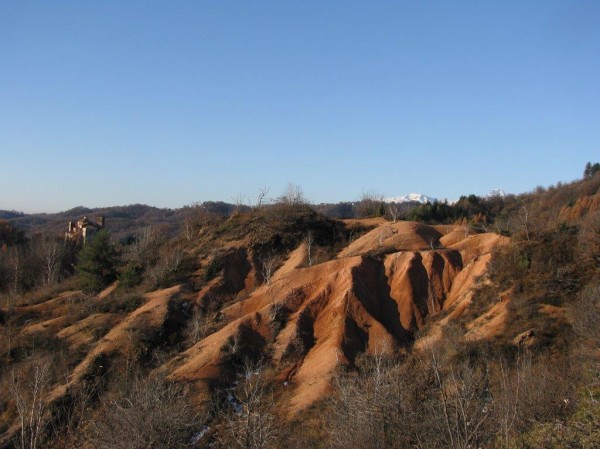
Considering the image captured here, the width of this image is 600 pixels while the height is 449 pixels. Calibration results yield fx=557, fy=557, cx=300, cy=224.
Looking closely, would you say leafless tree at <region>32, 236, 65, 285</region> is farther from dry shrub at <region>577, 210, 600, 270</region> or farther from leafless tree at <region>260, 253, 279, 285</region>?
dry shrub at <region>577, 210, 600, 270</region>

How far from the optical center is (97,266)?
3956 cm

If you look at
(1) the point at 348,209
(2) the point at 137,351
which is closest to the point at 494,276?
(2) the point at 137,351

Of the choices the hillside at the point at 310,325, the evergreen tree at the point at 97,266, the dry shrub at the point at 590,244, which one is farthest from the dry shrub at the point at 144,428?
the evergreen tree at the point at 97,266

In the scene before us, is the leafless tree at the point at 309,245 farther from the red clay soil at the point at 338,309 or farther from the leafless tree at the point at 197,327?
the leafless tree at the point at 197,327

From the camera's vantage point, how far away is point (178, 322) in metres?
31.3

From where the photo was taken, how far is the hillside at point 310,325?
1961 centimetres

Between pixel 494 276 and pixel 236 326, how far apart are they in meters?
13.6

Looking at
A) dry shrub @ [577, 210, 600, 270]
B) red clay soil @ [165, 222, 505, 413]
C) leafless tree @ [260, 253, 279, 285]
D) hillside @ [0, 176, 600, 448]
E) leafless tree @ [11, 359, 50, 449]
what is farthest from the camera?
leafless tree @ [260, 253, 279, 285]

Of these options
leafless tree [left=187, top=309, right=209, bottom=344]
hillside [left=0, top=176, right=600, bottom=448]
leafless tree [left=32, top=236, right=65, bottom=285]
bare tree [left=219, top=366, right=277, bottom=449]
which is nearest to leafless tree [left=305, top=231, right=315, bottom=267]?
hillside [left=0, top=176, right=600, bottom=448]

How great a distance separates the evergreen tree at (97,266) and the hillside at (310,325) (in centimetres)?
85

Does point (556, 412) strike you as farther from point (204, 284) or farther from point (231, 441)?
point (204, 284)

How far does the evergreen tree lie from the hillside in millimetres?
851

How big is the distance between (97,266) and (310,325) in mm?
17907

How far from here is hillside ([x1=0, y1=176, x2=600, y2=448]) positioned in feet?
64.3
